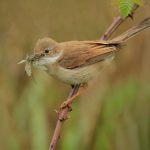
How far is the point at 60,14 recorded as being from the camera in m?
4.92

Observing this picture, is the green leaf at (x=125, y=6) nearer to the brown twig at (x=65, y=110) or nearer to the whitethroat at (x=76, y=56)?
the brown twig at (x=65, y=110)

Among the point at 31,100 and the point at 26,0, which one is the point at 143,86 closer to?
the point at 31,100

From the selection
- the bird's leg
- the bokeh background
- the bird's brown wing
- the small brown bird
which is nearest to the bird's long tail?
the small brown bird

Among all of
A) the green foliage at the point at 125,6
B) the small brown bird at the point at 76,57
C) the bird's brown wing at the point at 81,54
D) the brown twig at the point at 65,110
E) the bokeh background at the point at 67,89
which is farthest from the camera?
the bokeh background at the point at 67,89

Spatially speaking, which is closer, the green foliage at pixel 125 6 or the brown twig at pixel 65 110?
the green foliage at pixel 125 6

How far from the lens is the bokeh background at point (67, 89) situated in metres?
4.36

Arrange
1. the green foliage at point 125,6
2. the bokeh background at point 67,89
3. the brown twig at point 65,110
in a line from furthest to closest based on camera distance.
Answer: the bokeh background at point 67,89
the brown twig at point 65,110
the green foliage at point 125,6

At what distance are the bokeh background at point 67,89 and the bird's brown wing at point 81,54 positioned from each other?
0.45 meters

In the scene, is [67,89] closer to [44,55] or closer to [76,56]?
[76,56]

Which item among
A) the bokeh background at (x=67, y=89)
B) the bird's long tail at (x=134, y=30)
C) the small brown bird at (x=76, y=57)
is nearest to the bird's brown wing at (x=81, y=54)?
the small brown bird at (x=76, y=57)

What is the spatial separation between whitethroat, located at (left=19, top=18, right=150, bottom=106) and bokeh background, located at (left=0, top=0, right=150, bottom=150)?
17.0 inches

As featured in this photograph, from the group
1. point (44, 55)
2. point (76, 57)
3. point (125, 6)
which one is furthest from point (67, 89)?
point (125, 6)

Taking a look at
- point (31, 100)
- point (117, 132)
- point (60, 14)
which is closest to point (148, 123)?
point (117, 132)

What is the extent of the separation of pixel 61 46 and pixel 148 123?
37.1 inches
